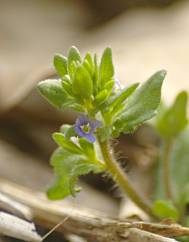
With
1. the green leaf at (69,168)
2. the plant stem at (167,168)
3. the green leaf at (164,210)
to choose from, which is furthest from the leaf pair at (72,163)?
the plant stem at (167,168)

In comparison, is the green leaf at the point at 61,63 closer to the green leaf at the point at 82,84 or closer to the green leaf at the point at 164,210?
the green leaf at the point at 82,84

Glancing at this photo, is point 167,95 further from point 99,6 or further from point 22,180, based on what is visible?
point 99,6

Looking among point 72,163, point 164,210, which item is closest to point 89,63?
point 72,163

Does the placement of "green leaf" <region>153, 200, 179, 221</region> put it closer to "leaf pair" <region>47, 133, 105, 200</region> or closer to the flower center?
"leaf pair" <region>47, 133, 105, 200</region>

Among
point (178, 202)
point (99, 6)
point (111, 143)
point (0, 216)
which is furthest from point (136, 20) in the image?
point (0, 216)

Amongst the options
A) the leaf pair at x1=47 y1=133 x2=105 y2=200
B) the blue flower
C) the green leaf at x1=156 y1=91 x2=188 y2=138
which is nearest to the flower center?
the blue flower

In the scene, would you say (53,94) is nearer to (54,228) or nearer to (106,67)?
(106,67)

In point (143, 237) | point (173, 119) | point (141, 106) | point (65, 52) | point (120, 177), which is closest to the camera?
point (143, 237)
